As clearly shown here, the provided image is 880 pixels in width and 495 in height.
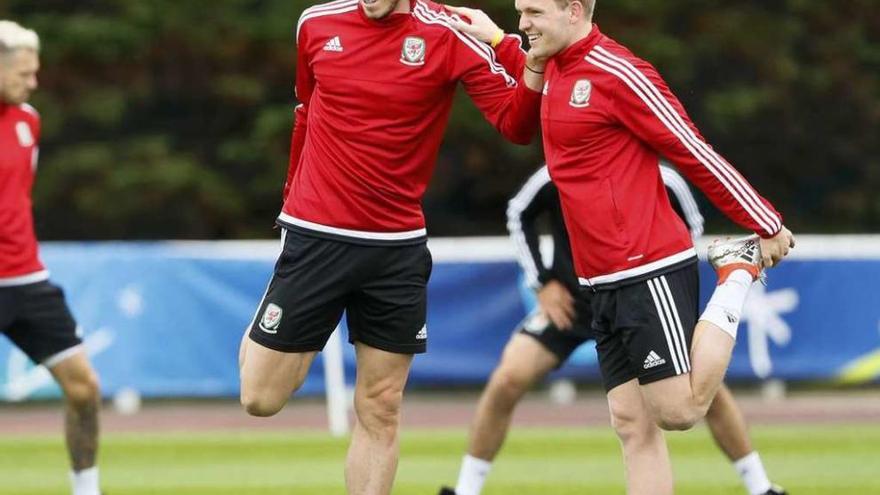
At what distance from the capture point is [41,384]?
48.1ft

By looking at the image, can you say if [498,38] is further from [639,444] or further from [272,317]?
[639,444]

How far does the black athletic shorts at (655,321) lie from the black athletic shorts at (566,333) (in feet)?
8.21

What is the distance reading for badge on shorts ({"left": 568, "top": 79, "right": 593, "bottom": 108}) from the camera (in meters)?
6.62

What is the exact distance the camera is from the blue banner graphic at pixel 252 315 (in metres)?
14.6

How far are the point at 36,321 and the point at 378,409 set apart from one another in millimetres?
2345

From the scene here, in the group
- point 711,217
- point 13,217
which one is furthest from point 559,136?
point 711,217

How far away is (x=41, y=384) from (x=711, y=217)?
8.93 meters

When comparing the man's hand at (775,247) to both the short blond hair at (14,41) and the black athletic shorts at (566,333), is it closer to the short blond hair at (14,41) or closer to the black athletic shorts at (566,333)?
the black athletic shorts at (566,333)

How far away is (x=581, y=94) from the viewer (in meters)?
6.64

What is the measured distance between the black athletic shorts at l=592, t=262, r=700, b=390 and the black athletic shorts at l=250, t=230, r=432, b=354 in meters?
0.96

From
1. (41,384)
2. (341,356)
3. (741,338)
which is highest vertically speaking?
(741,338)

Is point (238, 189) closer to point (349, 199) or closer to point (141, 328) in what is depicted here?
point (141, 328)

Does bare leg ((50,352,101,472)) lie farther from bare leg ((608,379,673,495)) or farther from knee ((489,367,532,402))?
bare leg ((608,379,673,495))

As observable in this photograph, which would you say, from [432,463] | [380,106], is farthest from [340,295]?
[432,463]
